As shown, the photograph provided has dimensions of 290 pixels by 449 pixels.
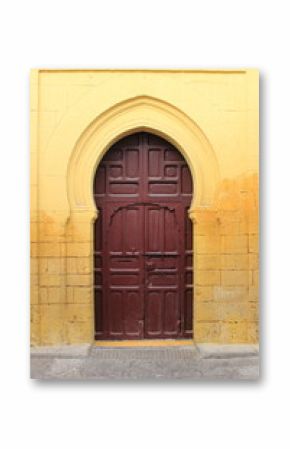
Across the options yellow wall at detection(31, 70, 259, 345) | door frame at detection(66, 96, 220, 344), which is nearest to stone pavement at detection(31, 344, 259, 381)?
yellow wall at detection(31, 70, 259, 345)

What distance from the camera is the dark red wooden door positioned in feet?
22.5

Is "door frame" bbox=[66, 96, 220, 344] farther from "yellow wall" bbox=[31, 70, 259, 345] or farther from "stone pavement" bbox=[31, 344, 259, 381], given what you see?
"stone pavement" bbox=[31, 344, 259, 381]

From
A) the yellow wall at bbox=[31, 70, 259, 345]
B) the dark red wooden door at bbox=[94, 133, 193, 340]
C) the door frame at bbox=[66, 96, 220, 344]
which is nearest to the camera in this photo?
the yellow wall at bbox=[31, 70, 259, 345]

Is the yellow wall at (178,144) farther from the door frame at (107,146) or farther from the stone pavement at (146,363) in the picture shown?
the stone pavement at (146,363)

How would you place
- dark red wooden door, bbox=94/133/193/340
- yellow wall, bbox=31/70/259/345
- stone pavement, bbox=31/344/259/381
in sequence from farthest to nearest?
1. dark red wooden door, bbox=94/133/193/340
2. yellow wall, bbox=31/70/259/345
3. stone pavement, bbox=31/344/259/381

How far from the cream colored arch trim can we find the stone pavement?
6.03 ft

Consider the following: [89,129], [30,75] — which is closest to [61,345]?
[89,129]

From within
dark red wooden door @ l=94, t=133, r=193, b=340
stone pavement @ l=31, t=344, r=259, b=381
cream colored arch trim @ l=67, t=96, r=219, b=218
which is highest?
cream colored arch trim @ l=67, t=96, r=219, b=218

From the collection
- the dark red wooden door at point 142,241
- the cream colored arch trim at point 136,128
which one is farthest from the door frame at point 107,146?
the dark red wooden door at point 142,241

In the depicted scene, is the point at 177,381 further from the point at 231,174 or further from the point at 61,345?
the point at 231,174

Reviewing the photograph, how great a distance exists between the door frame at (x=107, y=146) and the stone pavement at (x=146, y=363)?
402 mm

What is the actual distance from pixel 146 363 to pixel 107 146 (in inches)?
113

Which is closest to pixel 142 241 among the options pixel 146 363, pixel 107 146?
pixel 107 146

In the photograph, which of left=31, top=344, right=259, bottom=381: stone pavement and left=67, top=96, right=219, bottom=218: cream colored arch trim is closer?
left=31, top=344, right=259, bottom=381: stone pavement
